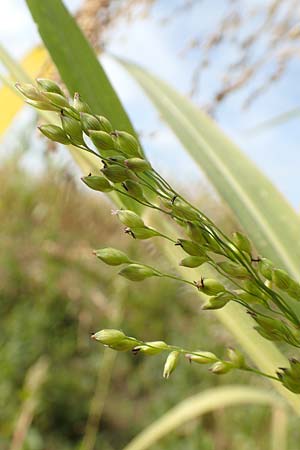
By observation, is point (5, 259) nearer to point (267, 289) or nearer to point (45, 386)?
point (45, 386)

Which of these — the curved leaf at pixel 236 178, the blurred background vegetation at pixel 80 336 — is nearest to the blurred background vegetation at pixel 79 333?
the blurred background vegetation at pixel 80 336

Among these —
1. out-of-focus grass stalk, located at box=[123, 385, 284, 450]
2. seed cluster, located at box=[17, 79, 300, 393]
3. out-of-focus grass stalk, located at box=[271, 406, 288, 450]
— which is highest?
seed cluster, located at box=[17, 79, 300, 393]

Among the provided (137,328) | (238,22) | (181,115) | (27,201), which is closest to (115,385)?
(137,328)

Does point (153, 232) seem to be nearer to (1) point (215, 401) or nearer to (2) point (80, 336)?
(1) point (215, 401)

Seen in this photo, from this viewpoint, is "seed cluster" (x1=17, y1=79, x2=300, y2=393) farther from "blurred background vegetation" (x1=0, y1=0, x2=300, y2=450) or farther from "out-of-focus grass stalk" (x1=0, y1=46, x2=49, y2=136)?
"blurred background vegetation" (x1=0, y1=0, x2=300, y2=450)

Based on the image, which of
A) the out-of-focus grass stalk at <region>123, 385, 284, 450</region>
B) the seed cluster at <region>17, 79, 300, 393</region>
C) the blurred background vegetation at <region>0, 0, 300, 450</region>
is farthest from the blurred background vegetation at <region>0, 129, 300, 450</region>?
the seed cluster at <region>17, 79, 300, 393</region>

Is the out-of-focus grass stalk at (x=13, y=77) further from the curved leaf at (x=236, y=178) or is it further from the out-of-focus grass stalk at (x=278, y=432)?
the out-of-focus grass stalk at (x=278, y=432)

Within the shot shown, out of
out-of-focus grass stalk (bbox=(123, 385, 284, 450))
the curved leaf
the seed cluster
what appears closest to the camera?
the seed cluster
